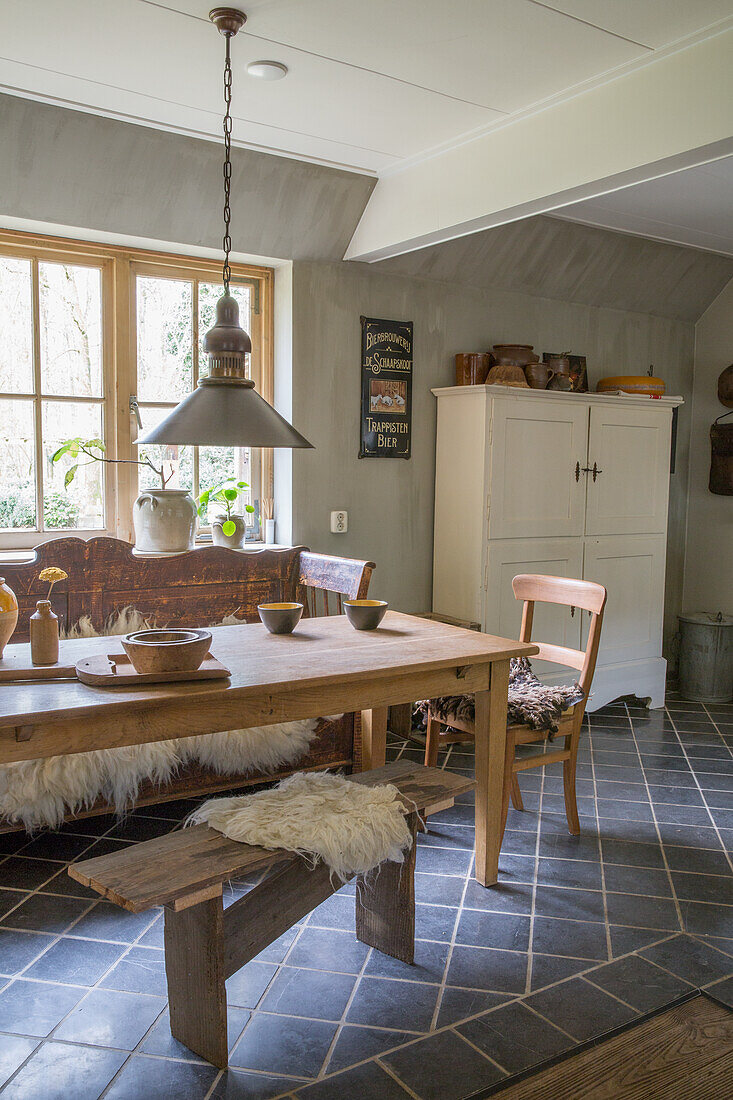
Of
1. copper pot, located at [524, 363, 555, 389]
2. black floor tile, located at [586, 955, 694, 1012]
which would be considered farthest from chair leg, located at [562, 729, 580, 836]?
copper pot, located at [524, 363, 555, 389]

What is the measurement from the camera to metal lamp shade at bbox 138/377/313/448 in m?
2.40

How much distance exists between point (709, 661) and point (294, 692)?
3.86 meters

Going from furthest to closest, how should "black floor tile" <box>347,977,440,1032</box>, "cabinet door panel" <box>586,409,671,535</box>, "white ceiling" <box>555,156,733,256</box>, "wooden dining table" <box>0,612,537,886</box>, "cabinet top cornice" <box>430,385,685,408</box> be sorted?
"cabinet door panel" <box>586,409,671,535</box>
"cabinet top cornice" <box>430,385,685,408</box>
"white ceiling" <box>555,156,733,256</box>
"black floor tile" <box>347,977,440,1032</box>
"wooden dining table" <box>0,612,537,886</box>

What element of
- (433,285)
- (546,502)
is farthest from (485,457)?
(433,285)

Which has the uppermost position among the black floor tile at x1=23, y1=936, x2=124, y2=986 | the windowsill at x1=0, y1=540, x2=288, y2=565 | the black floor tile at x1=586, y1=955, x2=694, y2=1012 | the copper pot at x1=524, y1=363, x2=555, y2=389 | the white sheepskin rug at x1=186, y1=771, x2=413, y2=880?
the copper pot at x1=524, y1=363, x2=555, y2=389

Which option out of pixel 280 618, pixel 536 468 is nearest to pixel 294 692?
pixel 280 618

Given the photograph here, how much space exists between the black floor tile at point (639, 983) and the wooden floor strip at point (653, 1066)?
0.07 m

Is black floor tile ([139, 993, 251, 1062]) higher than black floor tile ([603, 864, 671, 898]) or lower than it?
lower

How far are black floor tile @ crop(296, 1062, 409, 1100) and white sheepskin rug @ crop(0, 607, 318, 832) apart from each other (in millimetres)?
1083

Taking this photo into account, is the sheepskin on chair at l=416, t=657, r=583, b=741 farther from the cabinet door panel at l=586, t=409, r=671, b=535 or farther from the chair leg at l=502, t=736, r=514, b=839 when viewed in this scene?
the cabinet door panel at l=586, t=409, r=671, b=535

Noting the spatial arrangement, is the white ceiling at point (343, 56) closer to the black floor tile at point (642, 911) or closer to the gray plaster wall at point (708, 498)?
the black floor tile at point (642, 911)

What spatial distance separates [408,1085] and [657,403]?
4177 mm

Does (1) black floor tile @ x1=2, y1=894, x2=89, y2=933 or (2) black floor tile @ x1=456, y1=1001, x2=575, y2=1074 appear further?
(1) black floor tile @ x1=2, y1=894, x2=89, y2=933

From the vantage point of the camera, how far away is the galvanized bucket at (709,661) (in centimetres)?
546
